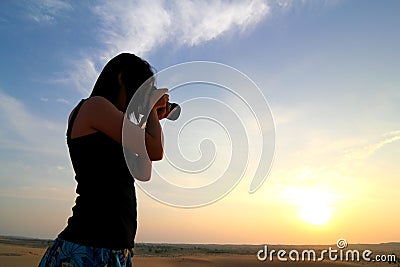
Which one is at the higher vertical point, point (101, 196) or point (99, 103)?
point (99, 103)

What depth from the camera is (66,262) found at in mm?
2164

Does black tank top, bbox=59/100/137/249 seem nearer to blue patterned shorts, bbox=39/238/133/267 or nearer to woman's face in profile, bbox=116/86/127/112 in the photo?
blue patterned shorts, bbox=39/238/133/267

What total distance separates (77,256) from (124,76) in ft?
3.22

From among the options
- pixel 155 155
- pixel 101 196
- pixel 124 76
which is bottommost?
pixel 101 196

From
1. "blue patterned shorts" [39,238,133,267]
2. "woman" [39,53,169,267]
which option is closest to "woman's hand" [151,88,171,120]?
"woman" [39,53,169,267]

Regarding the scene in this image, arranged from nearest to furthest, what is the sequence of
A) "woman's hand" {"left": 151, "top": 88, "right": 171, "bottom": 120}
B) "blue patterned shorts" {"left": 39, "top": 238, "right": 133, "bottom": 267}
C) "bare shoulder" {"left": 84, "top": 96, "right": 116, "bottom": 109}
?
1. "blue patterned shorts" {"left": 39, "top": 238, "right": 133, "bottom": 267}
2. "bare shoulder" {"left": 84, "top": 96, "right": 116, "bottom": 109}
3. "woman's hand" {"left": 151, "top": 88, "right": 171, "bottom": 120}

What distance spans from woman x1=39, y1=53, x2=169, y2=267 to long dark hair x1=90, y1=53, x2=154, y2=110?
0.51ft

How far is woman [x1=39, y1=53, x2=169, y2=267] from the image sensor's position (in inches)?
86.4

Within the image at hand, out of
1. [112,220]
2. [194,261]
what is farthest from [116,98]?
[194,261]

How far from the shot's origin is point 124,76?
97.3 inches

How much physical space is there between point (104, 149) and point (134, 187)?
0.26 meters

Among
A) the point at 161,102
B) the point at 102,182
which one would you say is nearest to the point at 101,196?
the point at 102,182

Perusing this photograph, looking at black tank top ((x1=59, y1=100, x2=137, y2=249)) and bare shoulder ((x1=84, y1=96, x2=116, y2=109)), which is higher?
bare shoulder ((x1=84, y1=96, x2=116, y2=109))

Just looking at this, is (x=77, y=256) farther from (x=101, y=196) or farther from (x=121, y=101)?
(x=121, y=101)
